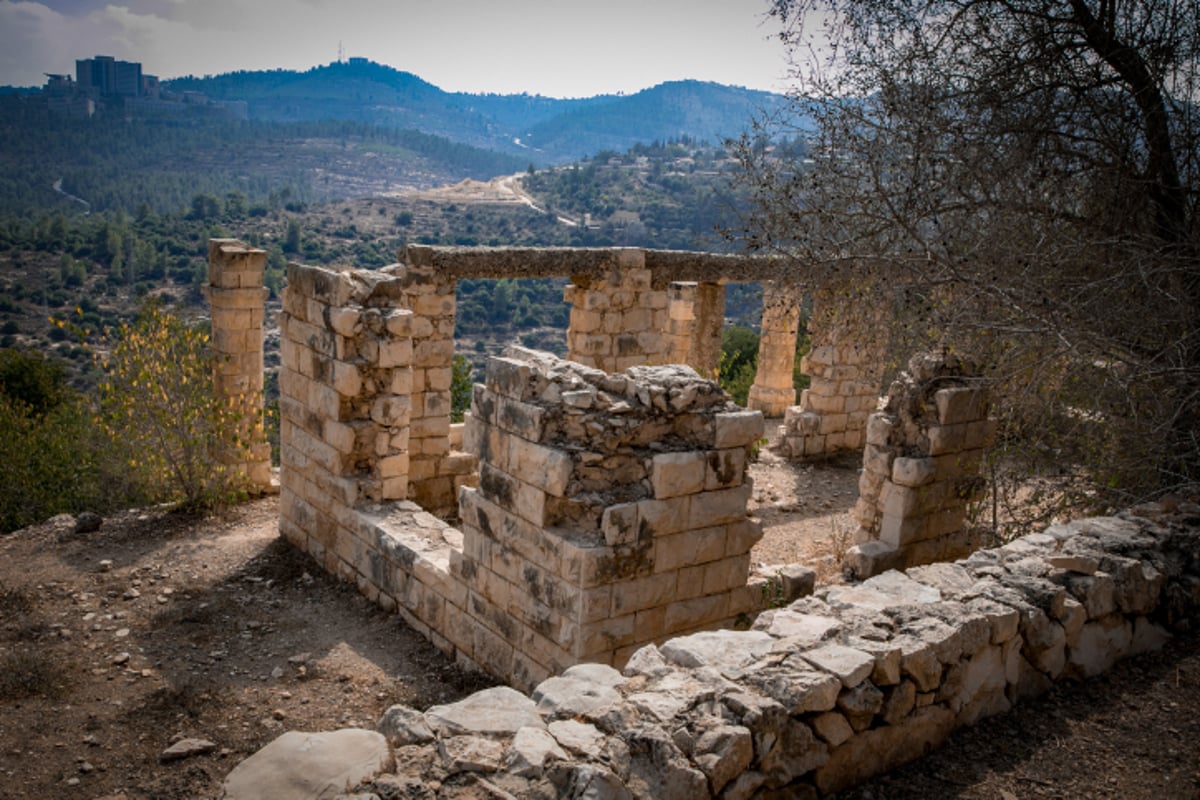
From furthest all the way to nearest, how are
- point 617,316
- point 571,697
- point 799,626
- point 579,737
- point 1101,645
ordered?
1. point 617,316
2. point 1101,645
3. point 799,626
4. point 571,697
5. point 579,737

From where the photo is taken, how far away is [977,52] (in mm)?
7922

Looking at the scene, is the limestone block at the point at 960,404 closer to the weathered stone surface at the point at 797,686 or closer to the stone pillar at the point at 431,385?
the weathered stone surface at the point at 797,686

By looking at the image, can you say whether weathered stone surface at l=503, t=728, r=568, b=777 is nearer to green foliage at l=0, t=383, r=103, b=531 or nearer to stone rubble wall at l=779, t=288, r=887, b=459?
green foliage at l=0, t=383, r=103, b=531

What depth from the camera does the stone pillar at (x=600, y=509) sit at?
559cm

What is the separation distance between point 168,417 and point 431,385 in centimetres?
265

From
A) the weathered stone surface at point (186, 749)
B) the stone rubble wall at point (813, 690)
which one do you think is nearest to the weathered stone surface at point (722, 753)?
the stone rubble wall at point (813, 690)

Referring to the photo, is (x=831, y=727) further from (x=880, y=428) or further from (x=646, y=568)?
(x=880, y=428)

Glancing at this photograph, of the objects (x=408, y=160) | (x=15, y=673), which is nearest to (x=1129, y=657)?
(x=15, y=673)

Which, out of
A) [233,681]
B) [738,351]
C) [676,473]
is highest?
[676,473]

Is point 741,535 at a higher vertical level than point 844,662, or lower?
lower

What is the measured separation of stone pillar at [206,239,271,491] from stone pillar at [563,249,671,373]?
3.60m

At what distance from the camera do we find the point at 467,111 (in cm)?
17025

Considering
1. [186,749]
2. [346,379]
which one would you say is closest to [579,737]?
[186,749]

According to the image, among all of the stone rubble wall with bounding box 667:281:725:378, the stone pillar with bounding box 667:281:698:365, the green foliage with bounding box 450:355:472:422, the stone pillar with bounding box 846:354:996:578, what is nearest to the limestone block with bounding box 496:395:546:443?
the stone pillar with bounding box 846:354:996:578
